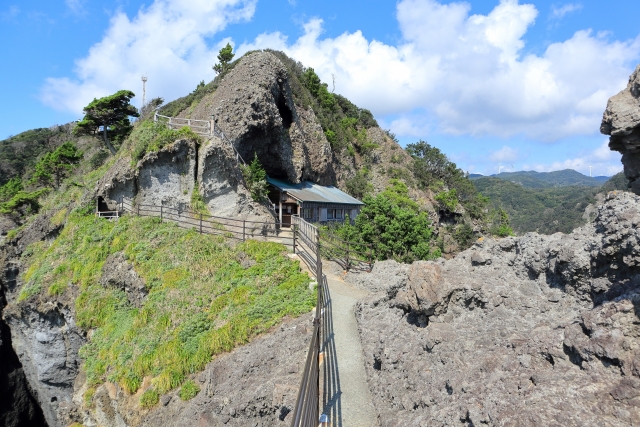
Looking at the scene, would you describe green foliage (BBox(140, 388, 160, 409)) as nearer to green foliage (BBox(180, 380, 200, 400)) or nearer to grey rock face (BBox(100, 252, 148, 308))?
green foliage (BBox(180, 380, 200, 400))

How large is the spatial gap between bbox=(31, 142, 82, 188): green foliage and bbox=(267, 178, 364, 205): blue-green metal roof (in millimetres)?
22095

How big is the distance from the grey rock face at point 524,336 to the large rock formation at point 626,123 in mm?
452

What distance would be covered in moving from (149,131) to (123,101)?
48.8 feet

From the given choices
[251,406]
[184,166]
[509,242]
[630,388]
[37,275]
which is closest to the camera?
[630,388]

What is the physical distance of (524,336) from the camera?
4.88m

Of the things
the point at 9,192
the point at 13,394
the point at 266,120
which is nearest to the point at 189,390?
the point at 13,394

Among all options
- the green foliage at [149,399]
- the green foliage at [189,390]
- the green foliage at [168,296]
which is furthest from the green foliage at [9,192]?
the green foliage at [189,390]

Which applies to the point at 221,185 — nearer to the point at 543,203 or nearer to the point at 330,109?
the point at 330,109

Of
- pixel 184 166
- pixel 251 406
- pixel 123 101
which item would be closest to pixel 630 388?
pixel 251 406

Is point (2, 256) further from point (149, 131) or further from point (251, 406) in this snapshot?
point (251, 406)

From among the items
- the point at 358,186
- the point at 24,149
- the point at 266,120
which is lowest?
the point at 358,186

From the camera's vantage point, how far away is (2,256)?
80.3 ft

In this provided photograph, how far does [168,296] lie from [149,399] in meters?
4.31

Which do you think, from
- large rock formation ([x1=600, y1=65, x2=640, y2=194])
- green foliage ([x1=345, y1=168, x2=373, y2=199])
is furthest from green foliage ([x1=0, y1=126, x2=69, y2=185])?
large rock formation ([x1=600, y1=65, x2=640, y2=194])
